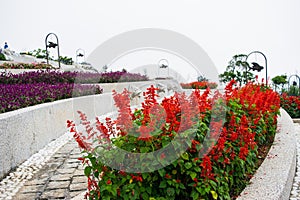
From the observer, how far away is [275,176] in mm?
2916

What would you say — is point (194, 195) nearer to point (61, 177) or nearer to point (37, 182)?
point (61, 177)

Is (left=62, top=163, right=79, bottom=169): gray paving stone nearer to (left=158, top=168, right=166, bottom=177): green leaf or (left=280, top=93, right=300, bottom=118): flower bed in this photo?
(left=158, top=168, right=166, bottom=177): green leaf

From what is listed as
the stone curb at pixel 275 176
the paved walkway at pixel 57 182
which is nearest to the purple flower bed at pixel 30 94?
the paved walkway at pixel 57 182

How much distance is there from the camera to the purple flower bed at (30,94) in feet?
15.2

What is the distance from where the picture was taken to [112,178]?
1.98m

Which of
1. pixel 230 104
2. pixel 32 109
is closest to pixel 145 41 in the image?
pixel 230 104

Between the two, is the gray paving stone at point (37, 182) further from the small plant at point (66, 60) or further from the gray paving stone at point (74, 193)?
the small plant at point (66, 60)

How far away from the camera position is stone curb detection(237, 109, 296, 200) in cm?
252

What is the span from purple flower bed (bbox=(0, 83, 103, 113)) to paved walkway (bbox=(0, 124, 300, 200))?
1075 mm

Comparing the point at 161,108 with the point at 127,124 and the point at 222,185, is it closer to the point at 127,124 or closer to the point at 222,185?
the point at 127,124

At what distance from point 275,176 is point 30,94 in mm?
4304

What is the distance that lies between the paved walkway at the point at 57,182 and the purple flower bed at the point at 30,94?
1075mm

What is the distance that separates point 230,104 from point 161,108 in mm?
1088

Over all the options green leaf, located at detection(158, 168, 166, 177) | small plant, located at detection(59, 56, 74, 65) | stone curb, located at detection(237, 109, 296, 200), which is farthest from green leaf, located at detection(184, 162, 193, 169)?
small plant, located at detection(59, 56, 74, 65)
